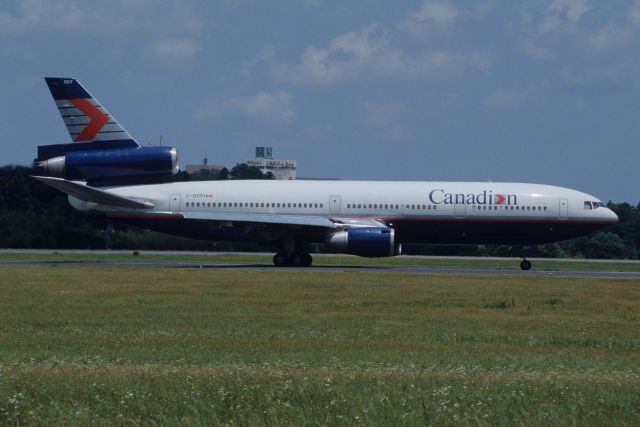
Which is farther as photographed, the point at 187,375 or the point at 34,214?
the point at 34,214

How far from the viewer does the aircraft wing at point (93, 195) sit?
136 ft

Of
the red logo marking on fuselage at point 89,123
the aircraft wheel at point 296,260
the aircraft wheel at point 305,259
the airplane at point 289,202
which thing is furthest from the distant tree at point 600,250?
the red logo marking on fuselage at point 89,123

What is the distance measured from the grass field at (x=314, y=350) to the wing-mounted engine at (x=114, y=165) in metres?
10.0

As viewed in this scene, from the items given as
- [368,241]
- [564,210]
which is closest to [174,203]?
[368,241]

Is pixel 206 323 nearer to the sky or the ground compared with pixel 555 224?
nearer to the ground

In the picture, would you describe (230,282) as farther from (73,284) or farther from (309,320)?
(309,320)

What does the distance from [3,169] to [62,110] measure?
737 centimetres

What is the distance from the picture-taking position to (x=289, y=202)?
44.2 metres

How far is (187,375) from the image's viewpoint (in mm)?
12055

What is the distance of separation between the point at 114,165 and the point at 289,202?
25.6 ft

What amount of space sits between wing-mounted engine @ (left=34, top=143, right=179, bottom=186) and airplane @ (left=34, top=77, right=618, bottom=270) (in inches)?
1.7

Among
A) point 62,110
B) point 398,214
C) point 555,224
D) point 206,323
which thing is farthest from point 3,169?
point 206,323

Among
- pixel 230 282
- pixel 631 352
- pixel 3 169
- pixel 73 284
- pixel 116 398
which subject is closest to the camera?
pixel 116 398

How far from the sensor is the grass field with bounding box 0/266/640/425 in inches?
406
